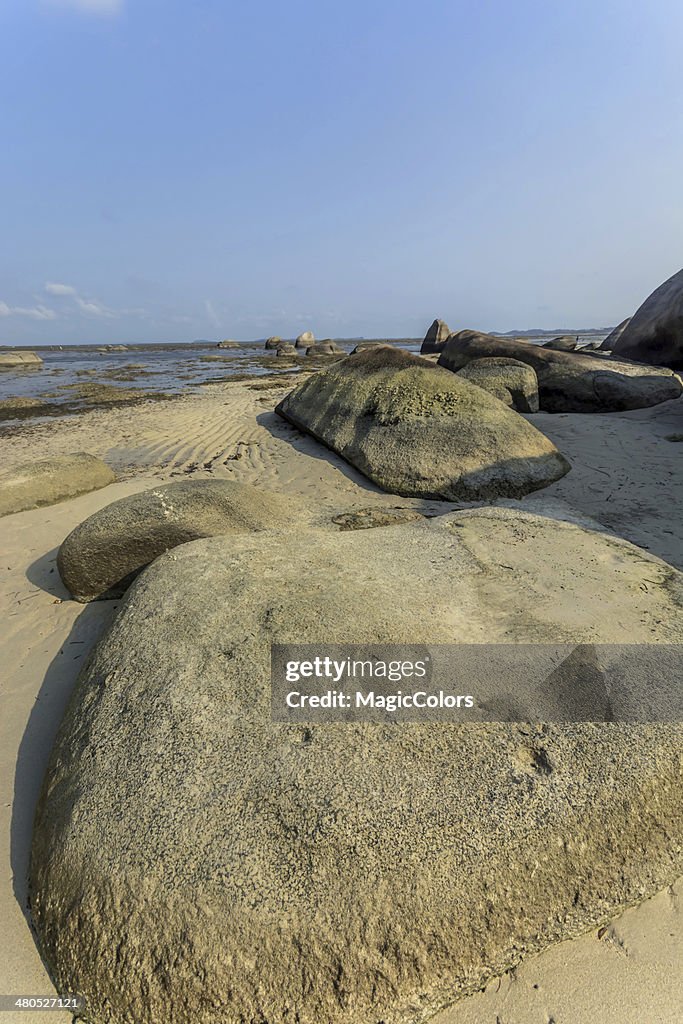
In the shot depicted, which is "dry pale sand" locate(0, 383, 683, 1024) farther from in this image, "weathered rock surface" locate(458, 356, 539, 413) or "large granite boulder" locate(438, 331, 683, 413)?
"large granite boulder" locate(438, 331, 683, 413)

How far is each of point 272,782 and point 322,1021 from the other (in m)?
0.59

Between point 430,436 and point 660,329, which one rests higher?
point 660,329

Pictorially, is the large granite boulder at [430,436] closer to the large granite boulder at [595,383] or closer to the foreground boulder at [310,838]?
the foreground boulder at [310,838]

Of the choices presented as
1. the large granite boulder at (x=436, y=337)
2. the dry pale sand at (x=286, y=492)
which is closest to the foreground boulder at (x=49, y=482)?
the dry pale sand at (x=286, y=492)

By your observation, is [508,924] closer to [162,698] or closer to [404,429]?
[162,698]

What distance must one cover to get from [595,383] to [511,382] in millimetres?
1565

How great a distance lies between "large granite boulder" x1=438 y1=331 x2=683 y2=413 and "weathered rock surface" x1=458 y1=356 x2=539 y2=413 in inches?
24.2

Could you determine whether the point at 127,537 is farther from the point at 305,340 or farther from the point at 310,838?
the point at 305,340

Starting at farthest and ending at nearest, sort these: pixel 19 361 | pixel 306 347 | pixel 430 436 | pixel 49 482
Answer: pixel 306 347
pixel 19 361
pixel 430 436
pixel 49 482

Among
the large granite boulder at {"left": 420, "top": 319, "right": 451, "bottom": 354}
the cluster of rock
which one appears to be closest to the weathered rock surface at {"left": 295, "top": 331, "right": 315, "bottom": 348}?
the cluster of rock

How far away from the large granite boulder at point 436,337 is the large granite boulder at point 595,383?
2141 cm

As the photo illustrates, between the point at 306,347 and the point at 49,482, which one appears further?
the point at 306,347
